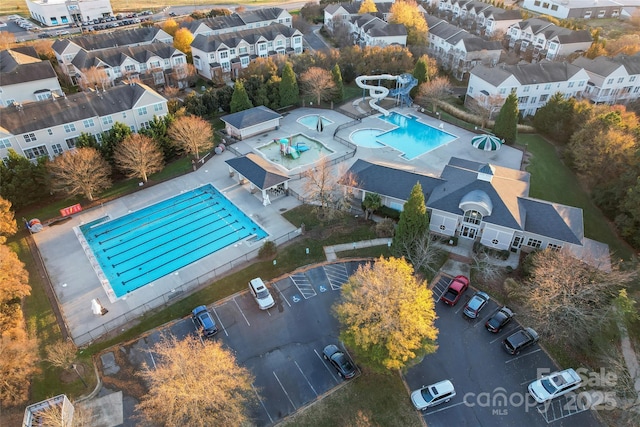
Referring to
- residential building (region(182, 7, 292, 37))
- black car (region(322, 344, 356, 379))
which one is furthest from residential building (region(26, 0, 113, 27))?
black car (region(322, 344, 356, 379))

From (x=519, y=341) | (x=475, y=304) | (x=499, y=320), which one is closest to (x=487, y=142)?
(x=475, y=304)

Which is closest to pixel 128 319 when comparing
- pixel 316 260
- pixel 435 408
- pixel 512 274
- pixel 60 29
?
pixel 316 260

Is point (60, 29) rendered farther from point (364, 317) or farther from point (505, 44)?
point (364, 317)

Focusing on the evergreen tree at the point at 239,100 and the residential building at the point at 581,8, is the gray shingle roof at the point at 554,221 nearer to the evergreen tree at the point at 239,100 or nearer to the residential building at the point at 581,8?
the evergreen tree at the point at 239,100

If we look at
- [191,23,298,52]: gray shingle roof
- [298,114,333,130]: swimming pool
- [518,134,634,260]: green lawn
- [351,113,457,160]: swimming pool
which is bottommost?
[518,134,634,260]: green lawn

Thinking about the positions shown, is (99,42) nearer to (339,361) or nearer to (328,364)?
(328,364)

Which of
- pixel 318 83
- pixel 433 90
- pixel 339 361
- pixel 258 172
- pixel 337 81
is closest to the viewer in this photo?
pixel 339 361

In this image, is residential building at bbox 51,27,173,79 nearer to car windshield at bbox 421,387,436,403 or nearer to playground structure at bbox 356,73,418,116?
playground structure at bbox 356,73,418,116
